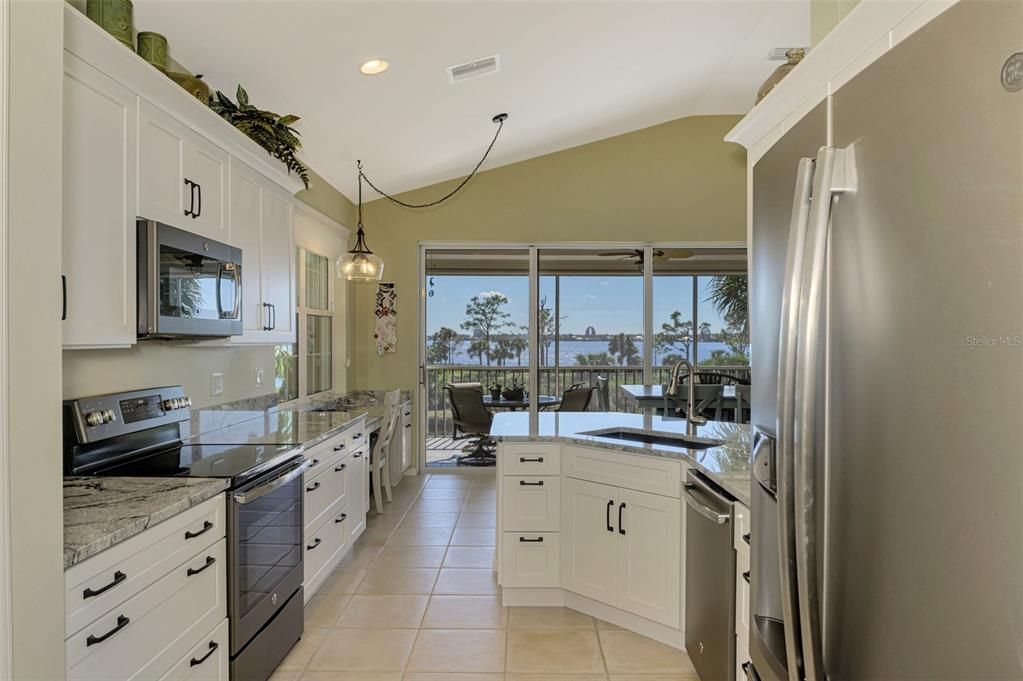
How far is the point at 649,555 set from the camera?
2.42 m

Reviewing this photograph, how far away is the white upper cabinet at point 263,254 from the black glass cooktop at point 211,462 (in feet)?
2.26

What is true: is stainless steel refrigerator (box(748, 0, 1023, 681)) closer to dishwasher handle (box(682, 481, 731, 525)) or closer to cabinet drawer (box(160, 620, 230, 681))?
dishwasher handle (box(682, 481, 731, 525))

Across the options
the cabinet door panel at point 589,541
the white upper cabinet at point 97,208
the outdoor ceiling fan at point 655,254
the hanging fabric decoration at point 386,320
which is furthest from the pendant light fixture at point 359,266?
the outdoor ceiling fan at point 655,254

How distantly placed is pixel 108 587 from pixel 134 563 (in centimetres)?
9

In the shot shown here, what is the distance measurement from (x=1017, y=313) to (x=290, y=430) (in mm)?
2962

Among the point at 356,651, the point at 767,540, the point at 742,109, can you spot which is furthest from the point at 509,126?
the point at 767,540

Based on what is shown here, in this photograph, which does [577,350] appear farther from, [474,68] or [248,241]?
[248,241]

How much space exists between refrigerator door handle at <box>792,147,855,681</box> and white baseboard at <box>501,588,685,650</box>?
1874 millimetres

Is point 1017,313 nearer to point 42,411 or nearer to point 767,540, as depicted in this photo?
point 767,540

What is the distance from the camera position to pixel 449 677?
224 centimetres

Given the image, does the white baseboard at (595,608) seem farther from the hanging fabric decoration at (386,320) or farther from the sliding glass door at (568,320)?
the hanging fabric decoration at (386,320)

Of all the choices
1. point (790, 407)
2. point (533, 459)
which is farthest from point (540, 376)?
point (790, 407)

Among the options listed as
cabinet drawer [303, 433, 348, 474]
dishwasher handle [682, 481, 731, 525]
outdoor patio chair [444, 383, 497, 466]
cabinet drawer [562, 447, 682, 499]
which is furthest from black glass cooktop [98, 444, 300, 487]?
outdoor patio chair [444, 383, 497, 466]

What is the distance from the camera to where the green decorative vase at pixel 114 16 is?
6.22ft
